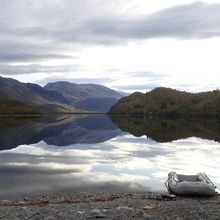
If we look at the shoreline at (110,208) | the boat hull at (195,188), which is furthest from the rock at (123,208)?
the boat hull at (195,188)

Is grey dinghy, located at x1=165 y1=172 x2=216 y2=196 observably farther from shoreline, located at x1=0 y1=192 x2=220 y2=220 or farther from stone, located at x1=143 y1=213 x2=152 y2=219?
stone, located at x1=143 y1=213 x2=152 y2=219

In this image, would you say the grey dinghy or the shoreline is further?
the grey dinghy

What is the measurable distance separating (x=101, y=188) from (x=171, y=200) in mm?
8461

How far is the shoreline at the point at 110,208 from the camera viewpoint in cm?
2173

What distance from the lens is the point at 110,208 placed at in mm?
24578

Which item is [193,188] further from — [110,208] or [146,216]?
[146,216]

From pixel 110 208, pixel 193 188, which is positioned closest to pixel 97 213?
pixel 110 208

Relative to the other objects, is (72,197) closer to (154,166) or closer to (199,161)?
(154,166)

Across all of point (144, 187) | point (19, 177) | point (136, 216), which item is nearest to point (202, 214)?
point (136, 216)

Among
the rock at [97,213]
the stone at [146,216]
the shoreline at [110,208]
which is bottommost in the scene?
the shoreline at [110,208]

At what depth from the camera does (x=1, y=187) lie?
1421 inches

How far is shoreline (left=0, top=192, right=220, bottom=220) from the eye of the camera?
71.3 ft

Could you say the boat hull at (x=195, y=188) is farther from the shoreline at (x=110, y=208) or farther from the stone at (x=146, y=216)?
the stone at (x=146, y=216)

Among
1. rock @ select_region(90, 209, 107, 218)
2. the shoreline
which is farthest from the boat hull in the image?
rock @ select_region(90, 209, 107, 218)
